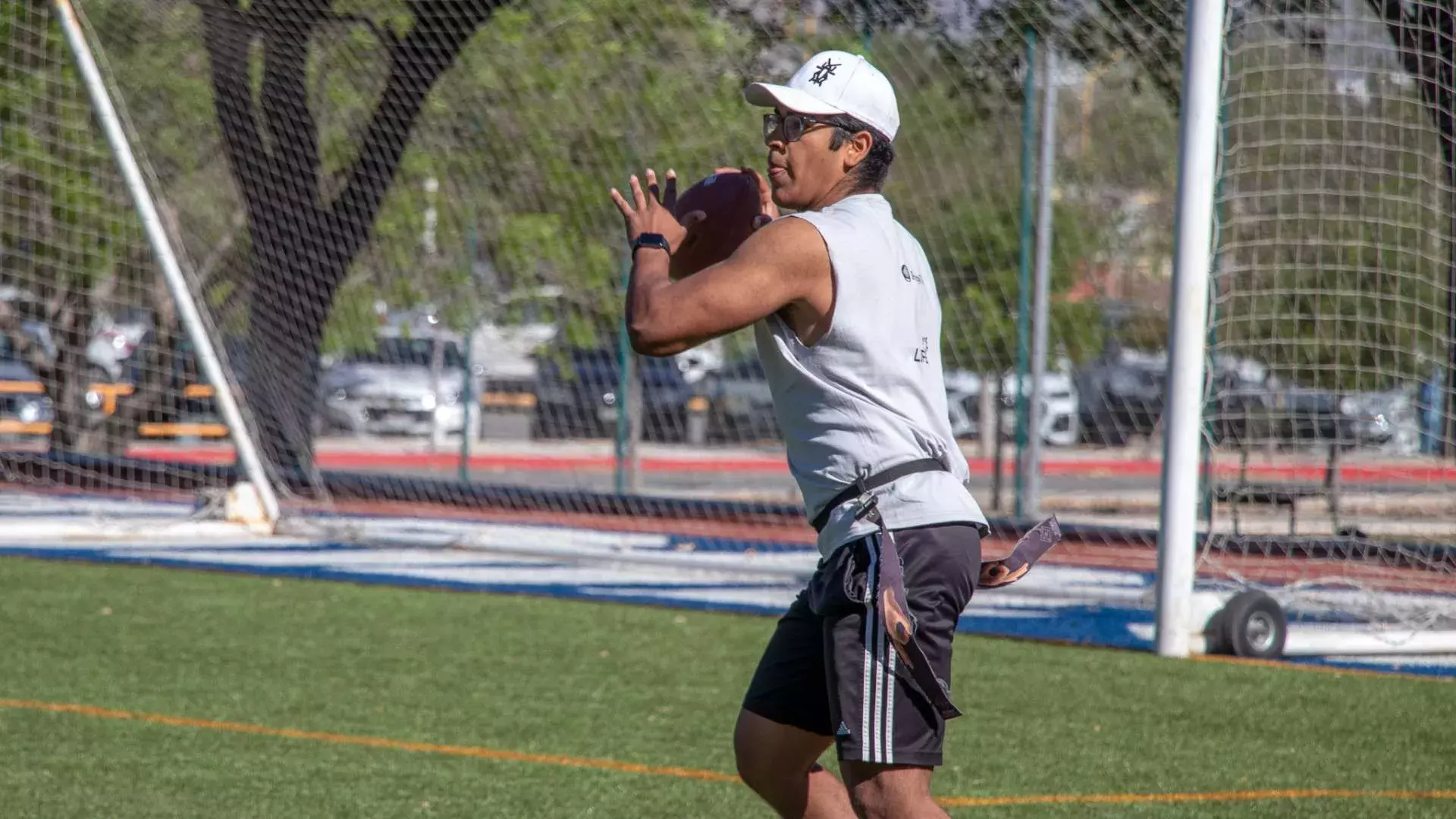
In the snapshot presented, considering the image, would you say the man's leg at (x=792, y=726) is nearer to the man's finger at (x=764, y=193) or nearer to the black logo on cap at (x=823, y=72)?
the man's finger at (x=764, y=193)

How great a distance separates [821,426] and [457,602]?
6.64 meters

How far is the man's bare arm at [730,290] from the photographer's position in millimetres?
3064

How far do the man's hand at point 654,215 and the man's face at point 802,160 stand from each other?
0.58 ft

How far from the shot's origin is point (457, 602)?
31.6 ft

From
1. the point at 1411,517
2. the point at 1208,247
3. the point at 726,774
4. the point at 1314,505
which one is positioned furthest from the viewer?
the point at 1314,505

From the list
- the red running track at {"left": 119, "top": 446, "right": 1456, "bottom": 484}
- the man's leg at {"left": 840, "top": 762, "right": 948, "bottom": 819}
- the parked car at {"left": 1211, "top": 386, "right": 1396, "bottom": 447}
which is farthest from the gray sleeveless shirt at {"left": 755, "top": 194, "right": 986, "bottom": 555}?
the red running track at {"left": 119, "top": 446, "right": 1456, "bottom": 484}

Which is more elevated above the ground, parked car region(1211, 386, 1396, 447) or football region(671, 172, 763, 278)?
football region(671, 172, 763, 278)

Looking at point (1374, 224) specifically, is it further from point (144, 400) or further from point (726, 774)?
point (144, 400)

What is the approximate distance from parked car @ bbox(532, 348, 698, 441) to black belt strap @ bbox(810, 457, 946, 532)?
36.8ft

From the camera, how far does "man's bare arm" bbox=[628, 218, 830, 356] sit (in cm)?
306

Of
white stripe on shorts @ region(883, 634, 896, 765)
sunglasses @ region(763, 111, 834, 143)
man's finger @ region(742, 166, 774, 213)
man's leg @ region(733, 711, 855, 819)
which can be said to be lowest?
man's leg @ region(733, 711, 855, 819)

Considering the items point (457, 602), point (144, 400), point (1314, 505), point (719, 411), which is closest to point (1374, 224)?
point (1314, 505)

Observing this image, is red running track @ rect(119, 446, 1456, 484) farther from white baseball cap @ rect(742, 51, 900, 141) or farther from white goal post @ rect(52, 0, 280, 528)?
white baseball cap @ rect(742, 51, 900, 141)

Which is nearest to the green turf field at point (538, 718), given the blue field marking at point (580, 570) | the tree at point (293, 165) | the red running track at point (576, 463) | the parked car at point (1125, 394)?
the blue field marking at point (580, 570)
